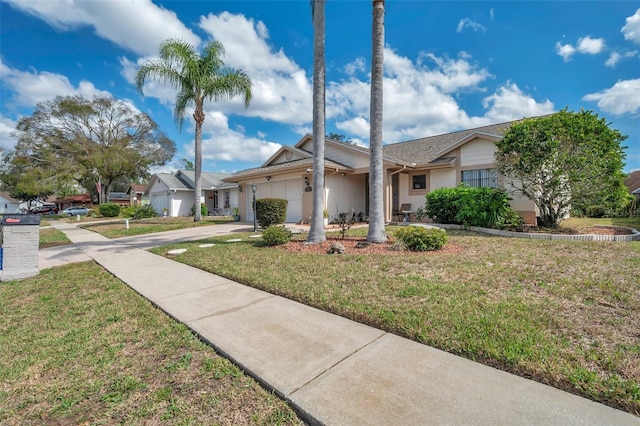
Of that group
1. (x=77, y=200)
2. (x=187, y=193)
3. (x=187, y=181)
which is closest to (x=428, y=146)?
(x=187, y=193)

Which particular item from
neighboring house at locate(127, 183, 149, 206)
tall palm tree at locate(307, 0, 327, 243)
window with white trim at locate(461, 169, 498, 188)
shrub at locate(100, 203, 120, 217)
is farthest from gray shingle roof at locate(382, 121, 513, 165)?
neighboring house at locate(127, 183, 149, 206)

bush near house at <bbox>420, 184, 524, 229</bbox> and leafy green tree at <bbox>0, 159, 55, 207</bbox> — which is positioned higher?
leafy green tree at <bbox>0, 159, 55, 207</bbox>

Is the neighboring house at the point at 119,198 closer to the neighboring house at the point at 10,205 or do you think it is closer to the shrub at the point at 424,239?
the neighboring house at the point at 10,205

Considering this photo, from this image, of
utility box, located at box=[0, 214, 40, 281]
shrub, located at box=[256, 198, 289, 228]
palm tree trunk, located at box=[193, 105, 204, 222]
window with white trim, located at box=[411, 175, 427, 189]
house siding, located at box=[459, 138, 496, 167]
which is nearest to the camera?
utility box, located at box=[0, 214, 40, 281]

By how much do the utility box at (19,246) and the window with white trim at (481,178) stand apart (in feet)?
50.4

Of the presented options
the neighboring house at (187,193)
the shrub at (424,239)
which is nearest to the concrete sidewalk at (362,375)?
the shrub at (424,239)

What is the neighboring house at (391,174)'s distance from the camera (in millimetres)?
13148

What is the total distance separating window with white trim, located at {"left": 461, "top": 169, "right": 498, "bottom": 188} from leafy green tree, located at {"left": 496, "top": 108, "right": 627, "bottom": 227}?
2.86 metres

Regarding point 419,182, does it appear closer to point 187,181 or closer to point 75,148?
point 187,181

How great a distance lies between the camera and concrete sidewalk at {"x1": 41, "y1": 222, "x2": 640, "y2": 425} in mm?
1969

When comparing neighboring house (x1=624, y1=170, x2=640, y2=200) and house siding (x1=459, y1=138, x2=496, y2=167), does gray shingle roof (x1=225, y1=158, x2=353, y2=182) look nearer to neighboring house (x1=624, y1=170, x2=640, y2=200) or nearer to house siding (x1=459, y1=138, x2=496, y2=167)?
house siding (x1=459, y1=138, x2=496, y2=167)

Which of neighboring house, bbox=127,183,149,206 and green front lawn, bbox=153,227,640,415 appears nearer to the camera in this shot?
green front lawn, bbox=153,227,640,415

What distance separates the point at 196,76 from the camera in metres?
16.5

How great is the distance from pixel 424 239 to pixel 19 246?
9.40m
